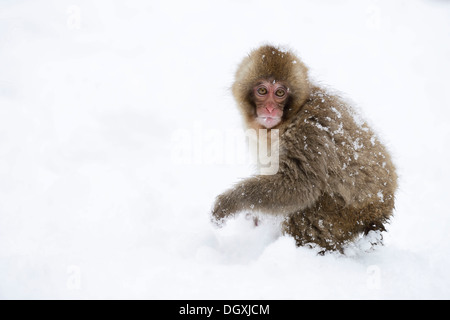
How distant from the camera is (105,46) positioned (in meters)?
6.10

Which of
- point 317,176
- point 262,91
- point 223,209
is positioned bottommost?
point 223,209

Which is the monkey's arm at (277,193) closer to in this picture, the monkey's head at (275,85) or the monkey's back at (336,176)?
the monkey's back at (336,176)

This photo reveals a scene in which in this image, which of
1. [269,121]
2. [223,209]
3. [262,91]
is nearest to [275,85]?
Result: [262,91]

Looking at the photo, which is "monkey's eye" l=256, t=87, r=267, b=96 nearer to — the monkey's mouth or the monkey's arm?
the monkey's mouth

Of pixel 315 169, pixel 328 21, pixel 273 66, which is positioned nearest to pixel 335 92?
pixel 273 66

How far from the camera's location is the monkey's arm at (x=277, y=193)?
8.01 feet

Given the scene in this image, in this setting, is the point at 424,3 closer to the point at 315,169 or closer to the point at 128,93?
the point at 128,93

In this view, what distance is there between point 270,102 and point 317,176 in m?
0.62

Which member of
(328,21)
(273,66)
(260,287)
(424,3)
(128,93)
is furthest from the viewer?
(424,3)

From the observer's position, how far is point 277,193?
246 centimetres

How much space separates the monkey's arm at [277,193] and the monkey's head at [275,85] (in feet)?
1.34

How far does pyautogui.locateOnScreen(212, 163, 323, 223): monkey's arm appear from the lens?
8.01 feet

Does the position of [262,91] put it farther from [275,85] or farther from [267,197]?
[267,197]

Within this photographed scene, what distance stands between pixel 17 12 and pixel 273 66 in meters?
4.83
